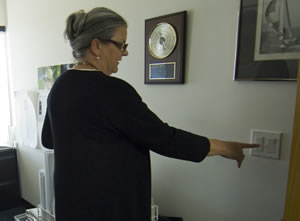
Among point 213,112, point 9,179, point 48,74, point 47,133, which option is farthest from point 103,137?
point 9,179

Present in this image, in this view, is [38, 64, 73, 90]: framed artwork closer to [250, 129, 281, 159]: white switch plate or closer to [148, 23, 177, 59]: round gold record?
[148, 23, 177, 59]: round gold record

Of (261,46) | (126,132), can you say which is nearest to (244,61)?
(261,46)

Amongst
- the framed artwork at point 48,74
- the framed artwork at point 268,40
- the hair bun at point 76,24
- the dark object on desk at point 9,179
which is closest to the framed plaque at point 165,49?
the framed artwork at point 268,40

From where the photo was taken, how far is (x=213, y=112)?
1.15 meters

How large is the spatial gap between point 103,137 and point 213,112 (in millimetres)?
570

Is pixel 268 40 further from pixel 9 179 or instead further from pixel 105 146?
pixel 9 179

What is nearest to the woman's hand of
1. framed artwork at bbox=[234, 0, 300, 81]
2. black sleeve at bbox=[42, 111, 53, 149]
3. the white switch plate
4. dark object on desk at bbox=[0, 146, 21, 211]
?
the white switch plate

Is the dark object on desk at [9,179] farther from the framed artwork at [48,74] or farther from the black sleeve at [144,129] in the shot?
the black sleeve at [144,129]

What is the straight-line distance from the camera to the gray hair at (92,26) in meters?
0.81

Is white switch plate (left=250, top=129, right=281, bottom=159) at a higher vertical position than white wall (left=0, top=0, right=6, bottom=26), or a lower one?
lower

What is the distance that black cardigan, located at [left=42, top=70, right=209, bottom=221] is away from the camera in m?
0.77

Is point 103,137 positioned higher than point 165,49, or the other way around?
point 165,49

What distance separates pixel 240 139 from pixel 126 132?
0.55 meters

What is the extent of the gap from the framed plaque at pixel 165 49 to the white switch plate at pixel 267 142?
44 centimetres
